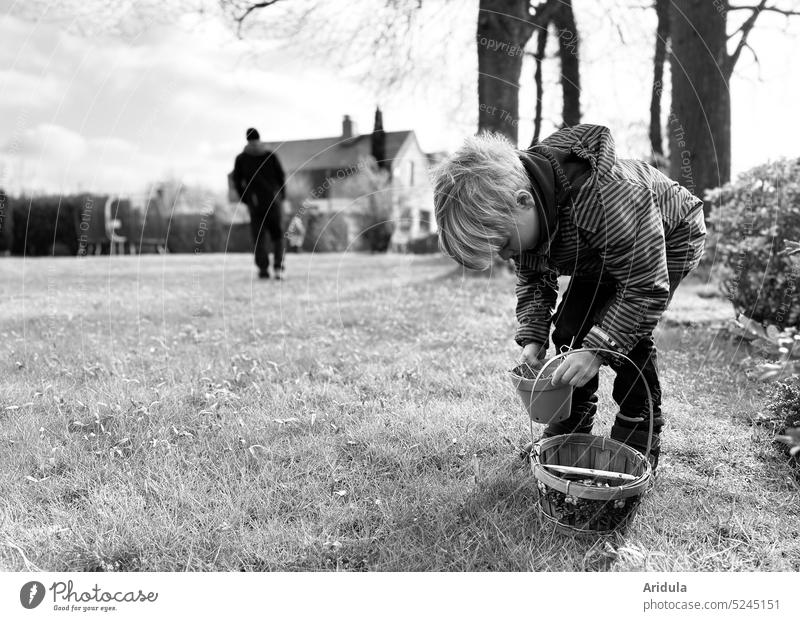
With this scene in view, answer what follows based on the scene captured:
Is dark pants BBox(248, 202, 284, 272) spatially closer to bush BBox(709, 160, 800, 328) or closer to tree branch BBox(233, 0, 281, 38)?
tree branch BBox(233, 0, 281, 38)

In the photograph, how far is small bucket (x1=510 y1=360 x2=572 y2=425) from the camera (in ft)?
6.64

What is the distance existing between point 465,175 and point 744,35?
545 centimetres

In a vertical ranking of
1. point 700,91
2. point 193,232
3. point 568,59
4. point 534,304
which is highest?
point 568,59

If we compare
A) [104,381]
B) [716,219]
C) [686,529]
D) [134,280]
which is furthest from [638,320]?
[134,280]

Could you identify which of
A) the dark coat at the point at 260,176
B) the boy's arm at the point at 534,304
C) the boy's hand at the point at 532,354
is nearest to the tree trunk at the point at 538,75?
the dark coat at the point at 260,176

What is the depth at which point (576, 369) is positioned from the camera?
2.04 m

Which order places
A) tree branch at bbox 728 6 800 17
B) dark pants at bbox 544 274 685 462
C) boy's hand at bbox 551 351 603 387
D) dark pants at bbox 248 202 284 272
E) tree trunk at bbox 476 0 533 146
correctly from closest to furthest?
boy's hand at bbox 551 351 603 387, dark pants at bbox 544 274 685 462, tree branch at bbox 728 6 800 17, tree trunk at bbox 476 0 533 146, dark pants at bbox 248 202 284 272

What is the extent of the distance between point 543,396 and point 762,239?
3.03 metres

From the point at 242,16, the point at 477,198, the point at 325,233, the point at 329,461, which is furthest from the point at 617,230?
the point at 325,233

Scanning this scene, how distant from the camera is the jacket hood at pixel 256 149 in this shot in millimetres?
6645

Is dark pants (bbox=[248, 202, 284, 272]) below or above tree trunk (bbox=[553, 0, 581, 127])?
below

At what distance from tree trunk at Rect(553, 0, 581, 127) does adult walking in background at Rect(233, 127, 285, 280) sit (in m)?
3.43

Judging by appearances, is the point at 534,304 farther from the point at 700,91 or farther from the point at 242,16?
the point at 700,91

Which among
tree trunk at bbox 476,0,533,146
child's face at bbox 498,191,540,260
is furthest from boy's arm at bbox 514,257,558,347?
tree trunk at bbox 476,0,533,146
